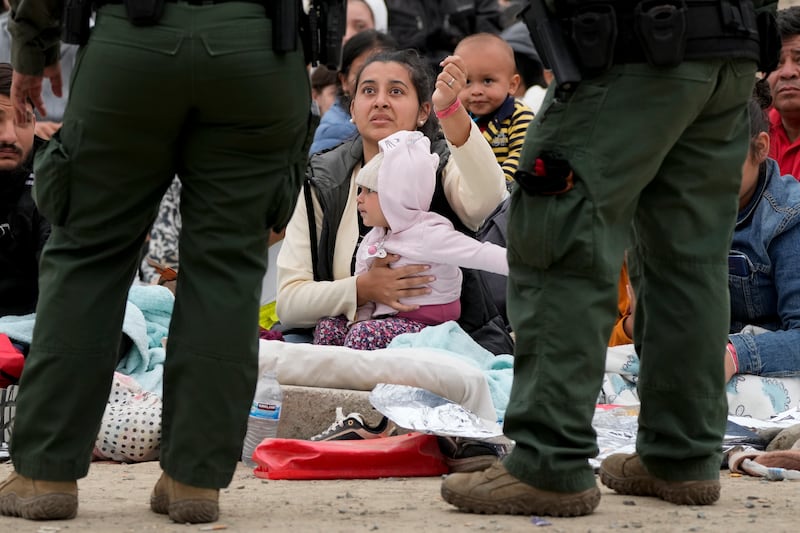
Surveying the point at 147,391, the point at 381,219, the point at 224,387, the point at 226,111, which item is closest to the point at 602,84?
the point at 226,111

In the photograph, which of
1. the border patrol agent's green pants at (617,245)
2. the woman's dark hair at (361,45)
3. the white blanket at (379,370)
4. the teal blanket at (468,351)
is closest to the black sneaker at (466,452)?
the white blanket at (379,370)

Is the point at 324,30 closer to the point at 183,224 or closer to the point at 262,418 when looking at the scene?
the point at 183,224

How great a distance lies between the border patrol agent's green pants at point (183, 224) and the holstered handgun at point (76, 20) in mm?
33

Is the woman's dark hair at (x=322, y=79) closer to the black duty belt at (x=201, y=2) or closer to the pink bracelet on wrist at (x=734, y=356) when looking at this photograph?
the pink bracelet on wrist at (x=734, y=356)

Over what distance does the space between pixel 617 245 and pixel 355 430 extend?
4.54 ft

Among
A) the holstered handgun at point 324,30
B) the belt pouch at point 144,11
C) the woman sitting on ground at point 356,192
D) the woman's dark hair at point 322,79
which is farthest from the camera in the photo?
the woman's dark hair at point 322,79

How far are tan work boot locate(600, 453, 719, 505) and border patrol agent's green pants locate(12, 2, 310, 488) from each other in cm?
100

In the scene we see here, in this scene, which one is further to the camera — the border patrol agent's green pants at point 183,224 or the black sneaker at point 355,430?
the black sneaker at point 355,430

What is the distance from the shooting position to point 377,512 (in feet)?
10.3

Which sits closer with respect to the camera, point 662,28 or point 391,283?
point 662,28

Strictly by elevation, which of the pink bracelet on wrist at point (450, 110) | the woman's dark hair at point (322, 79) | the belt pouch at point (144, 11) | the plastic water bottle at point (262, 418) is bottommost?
the plastic water bottle at point (262, 418)

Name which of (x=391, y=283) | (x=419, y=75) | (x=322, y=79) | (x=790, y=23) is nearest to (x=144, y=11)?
(x=391, y=283)

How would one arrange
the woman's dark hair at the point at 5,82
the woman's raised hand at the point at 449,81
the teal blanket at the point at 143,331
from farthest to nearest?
the woman's dark hair at the point at 5,82, the teal blanket at the point at 143,331, the woman's raised hand at the point at 449,81

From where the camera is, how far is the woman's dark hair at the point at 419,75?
5.24 m
